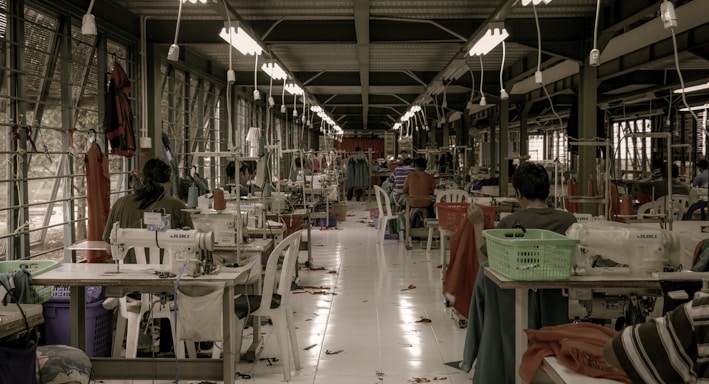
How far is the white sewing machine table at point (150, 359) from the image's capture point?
3.72 m

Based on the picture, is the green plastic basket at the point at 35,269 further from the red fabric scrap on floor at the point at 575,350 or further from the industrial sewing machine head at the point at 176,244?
the red fabric scrap on floor at the point at 575,350

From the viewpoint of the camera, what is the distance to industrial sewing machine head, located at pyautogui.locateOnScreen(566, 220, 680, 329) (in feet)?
11.3

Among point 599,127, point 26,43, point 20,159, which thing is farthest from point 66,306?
point 599,127

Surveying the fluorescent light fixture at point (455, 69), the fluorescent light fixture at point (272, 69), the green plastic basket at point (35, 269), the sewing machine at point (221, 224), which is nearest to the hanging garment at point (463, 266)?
the sewing machine at point (221, 224)

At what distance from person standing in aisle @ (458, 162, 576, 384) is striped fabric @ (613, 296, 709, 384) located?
69.6 inches

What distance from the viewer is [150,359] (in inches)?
157

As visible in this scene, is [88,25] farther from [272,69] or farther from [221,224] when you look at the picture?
[272,69]

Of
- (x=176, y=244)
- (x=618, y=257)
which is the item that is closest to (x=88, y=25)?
(x=176, y=244)

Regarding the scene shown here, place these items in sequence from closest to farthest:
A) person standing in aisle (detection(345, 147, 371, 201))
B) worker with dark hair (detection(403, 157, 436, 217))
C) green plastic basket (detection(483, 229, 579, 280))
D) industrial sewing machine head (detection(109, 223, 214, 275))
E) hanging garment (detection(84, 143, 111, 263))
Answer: green plastic basket (detection(483, 229, 579, 280)) → industrial sewing machine head (detection(109, 223, 214, 275)) → hanging garment (detection(84, 143, 111, 263)) → worker with dark hair (detection(403, 157, 436, 217)) → person standing in aisle (detection(345, 147, 371, 201))

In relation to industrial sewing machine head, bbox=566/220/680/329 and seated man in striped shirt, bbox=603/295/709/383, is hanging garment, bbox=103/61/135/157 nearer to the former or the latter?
industrial sewing machine head, bbox=566/220/680/329

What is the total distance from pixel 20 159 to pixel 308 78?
28.4ft

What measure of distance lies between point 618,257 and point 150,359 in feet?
8.67

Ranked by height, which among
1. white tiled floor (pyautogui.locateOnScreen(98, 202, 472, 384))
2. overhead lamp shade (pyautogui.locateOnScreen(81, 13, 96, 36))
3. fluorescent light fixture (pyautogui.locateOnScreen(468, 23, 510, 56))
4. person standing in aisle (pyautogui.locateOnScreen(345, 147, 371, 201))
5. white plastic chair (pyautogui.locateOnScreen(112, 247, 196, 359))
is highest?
fluorescent light fixture (pyautogui.locateOnScreen(468, 23, 510, 56))

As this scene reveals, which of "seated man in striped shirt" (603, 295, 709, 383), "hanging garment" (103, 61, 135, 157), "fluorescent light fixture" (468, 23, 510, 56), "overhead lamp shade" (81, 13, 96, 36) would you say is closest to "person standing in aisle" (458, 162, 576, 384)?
"seated man in striped shirt" (603, 295, 709, 383)
